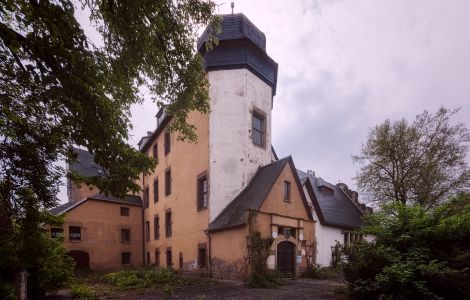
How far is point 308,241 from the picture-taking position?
55.3ft

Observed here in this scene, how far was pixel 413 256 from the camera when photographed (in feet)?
25.2

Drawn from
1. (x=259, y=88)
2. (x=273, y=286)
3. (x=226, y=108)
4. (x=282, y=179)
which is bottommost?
(x=273, y=286)

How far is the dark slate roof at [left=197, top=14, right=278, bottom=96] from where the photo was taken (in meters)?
17.6

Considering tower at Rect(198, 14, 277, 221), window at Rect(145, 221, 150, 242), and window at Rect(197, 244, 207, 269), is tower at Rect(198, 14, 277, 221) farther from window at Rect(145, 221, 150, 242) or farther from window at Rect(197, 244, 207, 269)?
window at Rect(145, 221, 150, 242)

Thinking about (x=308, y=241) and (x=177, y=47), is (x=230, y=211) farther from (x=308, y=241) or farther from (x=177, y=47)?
(x=177, y=47)

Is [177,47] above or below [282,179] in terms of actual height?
above

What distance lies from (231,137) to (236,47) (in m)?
5.66

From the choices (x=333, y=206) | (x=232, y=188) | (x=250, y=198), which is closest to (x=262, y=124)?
(x=232, y=188)

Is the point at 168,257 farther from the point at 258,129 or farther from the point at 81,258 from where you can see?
the point at 258,129

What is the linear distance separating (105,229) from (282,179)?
59.4 ft

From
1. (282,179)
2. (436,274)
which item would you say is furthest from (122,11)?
(282,179)

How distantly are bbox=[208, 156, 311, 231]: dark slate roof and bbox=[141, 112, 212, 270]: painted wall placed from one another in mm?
1503

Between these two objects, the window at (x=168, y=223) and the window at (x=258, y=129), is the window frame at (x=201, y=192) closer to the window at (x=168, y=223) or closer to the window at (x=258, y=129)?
the window at (x=258, y=129)

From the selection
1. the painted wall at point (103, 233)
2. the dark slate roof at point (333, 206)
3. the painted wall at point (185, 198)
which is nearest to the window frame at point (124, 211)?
the painted wall at point (103, 233)
